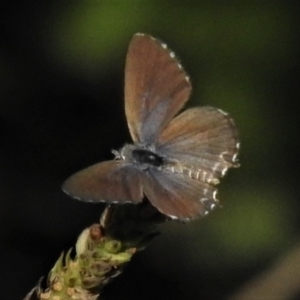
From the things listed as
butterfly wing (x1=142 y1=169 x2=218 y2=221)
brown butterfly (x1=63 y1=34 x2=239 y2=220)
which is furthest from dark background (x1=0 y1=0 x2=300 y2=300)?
butterfly wing (x1=142 y1=169 x2=218 y2=221)

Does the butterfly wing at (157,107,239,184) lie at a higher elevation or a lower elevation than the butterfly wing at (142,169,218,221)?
higher

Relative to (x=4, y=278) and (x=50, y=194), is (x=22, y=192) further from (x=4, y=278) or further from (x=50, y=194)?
(x=4, y=278)

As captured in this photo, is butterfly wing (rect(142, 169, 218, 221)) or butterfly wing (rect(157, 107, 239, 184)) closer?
butterfly wing (rect(142, 169, 218, 221))

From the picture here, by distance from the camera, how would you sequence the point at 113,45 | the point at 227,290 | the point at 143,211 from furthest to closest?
1. the point at 227,290
2. the point at 113,45
3. the point at 143,211

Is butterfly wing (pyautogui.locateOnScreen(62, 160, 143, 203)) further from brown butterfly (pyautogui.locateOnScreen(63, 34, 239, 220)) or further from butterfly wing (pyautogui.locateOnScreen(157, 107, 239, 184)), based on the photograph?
butterfly wing (pyautogui.locateOnScreen(157, 107, 239, 184))

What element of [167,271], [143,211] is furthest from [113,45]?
[143,211]

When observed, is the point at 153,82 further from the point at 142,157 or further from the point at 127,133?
the point at 127,133

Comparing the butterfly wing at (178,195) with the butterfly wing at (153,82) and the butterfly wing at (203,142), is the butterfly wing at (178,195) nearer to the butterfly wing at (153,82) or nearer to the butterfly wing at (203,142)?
the butterfly wing at (203,142)
